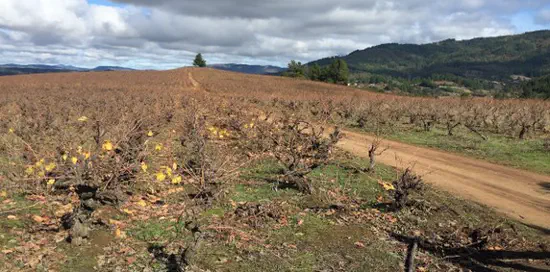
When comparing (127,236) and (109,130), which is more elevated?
(109,130)

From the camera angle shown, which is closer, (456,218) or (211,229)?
(211,229)

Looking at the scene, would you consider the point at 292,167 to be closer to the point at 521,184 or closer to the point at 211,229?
the point at 211,229

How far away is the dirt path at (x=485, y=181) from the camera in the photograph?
9.05m

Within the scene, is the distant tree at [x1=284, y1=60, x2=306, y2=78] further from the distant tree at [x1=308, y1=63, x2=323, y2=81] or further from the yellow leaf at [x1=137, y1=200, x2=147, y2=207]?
the yellow leaf at [x1=137, y1=200, x2=147, y2=207]

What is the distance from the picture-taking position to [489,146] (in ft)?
52.7

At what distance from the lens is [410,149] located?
1565 cm

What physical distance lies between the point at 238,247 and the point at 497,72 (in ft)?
640

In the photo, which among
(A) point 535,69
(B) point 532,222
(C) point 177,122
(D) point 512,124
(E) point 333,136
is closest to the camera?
(B) point 532,222

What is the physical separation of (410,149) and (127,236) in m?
11.8

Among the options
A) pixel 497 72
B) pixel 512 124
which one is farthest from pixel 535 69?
pixel 512 124

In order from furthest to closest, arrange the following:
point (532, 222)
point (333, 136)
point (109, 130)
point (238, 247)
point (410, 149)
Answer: point (410, 149), point (333, 136), point (109, 130), point (532, 222), point (238, 247)

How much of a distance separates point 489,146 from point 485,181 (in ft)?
18.8

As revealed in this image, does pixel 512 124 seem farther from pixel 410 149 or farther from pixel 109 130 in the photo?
pixel 109 130

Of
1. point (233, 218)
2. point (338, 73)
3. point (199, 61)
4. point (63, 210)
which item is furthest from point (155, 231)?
point (199, 61)
